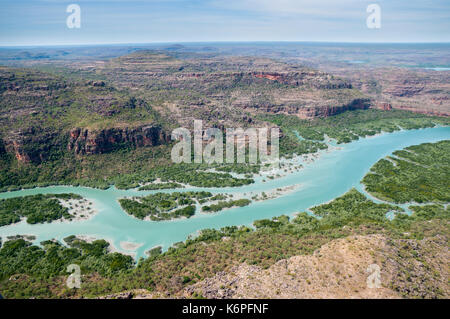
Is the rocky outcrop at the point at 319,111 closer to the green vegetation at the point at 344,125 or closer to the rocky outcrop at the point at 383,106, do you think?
the green vegetation at the point at 344,125

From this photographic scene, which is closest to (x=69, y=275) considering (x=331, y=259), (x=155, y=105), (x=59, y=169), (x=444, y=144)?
(x=331, y=259)

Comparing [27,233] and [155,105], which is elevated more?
[155,105]

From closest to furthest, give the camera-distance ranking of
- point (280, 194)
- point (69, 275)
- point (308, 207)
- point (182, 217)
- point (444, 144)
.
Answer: point (69, 275)
point (182, 217)
point (308, 207)
point (280, 194)
point (444, 144)

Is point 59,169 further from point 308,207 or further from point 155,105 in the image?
point 308,207

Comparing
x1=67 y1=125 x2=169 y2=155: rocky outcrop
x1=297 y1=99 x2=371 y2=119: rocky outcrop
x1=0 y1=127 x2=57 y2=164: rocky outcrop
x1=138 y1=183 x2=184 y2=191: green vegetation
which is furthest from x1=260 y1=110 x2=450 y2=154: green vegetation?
x1=0 y1=127 x2=57 y2=164: rocky outcrop

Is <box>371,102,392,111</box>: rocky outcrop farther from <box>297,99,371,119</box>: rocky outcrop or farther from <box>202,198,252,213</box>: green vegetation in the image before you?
<box>202,198,252,213</box>: green vegetation

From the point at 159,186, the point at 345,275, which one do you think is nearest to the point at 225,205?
the point at 159,186

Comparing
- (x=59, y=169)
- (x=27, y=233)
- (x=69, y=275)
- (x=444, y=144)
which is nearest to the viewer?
(x=69, y=275)
